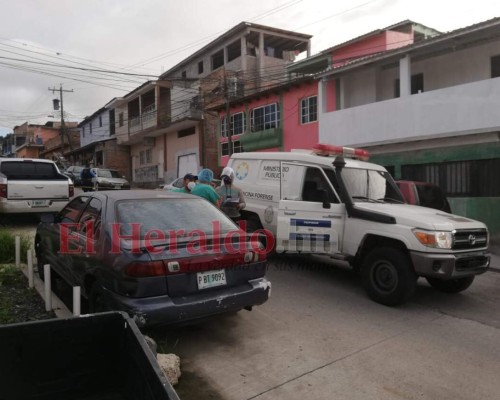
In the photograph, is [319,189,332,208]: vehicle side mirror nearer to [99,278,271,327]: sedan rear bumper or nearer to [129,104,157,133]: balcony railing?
[99,278,271,327]: sedan rear bumper

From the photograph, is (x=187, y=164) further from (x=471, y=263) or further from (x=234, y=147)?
(x=471, y=263)

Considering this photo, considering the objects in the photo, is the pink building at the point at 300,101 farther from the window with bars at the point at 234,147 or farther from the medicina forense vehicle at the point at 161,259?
the medicina forense vehicle at the point at 161,259

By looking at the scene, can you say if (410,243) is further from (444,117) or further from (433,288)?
(444,117)

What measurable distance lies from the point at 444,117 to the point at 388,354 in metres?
10.1

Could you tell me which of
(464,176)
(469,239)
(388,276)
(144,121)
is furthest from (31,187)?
(144,121)

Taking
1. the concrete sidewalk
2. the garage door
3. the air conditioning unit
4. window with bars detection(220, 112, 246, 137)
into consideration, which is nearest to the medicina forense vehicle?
the concrete sidewalk

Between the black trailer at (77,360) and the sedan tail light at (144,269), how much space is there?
1.41m

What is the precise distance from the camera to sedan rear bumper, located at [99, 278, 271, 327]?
3643mm

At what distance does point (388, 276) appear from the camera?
5.70 meters

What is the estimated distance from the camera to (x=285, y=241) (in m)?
6.48

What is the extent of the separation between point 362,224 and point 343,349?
222 cm

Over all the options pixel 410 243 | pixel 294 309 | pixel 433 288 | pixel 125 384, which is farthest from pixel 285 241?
pixel 125 384

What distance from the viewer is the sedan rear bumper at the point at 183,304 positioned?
3.64 meters

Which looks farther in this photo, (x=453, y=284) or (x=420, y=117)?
(x=420, y=117)
